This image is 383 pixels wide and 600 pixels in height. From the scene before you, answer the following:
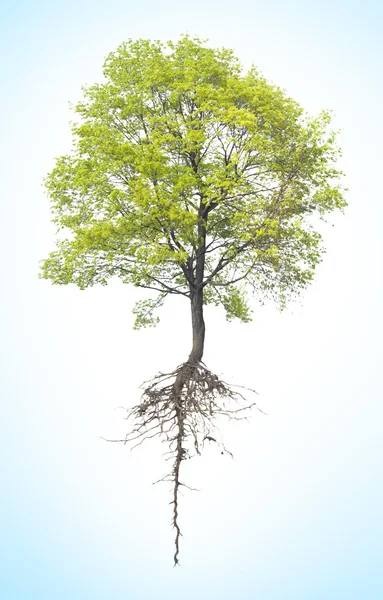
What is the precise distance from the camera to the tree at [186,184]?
11.2 metres

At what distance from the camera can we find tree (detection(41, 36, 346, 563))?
1124cm

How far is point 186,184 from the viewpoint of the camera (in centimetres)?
1130

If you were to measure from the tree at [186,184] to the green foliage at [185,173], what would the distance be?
3 cm

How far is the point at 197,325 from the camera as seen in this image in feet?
41.3

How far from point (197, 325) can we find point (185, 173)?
9.83 ft

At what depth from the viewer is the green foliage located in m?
11.3

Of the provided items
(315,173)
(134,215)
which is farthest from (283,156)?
(134,215)

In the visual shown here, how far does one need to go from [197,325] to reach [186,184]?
9.47ft

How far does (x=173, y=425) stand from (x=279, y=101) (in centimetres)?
627

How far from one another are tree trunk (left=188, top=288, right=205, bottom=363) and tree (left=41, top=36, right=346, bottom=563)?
0.07 ft

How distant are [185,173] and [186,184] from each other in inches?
20.0

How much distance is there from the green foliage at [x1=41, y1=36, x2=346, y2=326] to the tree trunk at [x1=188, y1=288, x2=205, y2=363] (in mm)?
238

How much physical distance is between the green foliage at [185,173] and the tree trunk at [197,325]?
0.78 ft

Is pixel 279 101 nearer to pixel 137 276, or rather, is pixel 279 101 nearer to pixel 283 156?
pixel 283 156
